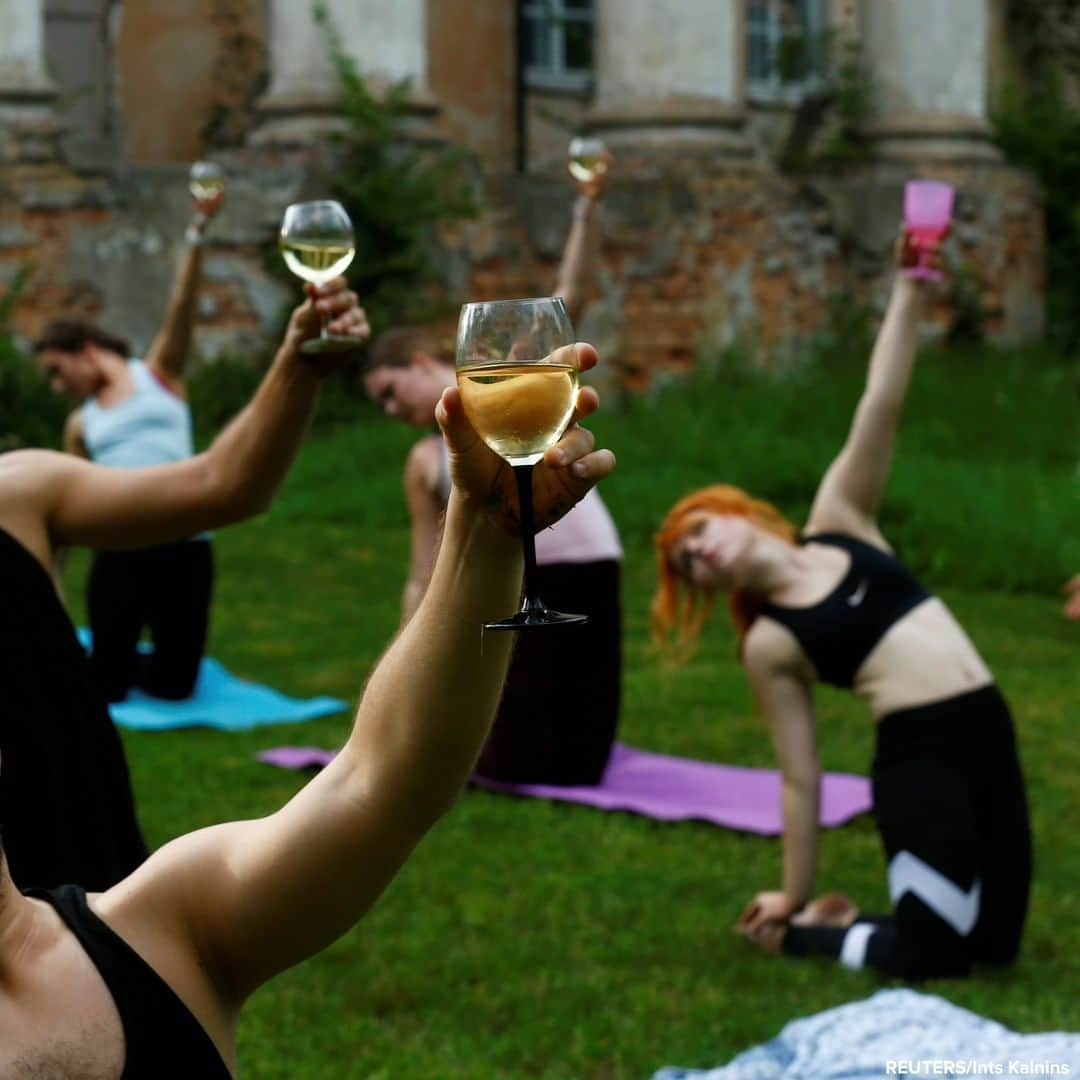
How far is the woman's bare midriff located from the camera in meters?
5.38

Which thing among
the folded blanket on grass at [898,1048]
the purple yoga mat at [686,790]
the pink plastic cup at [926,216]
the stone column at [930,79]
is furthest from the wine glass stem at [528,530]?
the stone column at [930,79]

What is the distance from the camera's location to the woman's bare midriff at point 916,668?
5375mm

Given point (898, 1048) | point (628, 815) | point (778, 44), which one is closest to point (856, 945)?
point (898, 1048)

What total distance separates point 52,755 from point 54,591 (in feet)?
0.95

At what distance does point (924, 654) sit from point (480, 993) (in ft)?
4.49

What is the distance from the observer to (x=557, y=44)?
2042 centimetres

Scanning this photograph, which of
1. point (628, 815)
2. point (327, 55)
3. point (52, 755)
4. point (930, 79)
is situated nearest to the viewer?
point (52, 755)

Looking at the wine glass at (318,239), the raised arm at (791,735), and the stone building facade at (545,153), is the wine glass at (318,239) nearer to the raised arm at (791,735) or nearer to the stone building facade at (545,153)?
the raised arm at (791,735)

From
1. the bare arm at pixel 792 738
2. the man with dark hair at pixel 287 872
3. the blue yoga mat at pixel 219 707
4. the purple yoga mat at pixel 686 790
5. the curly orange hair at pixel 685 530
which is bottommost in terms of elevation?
the blue yoga mat at pixel 219 707

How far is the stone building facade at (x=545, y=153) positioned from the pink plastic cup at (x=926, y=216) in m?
10.1

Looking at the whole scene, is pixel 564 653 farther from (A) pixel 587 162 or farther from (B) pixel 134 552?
(B) pixel 134 552

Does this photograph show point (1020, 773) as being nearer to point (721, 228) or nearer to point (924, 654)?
point (924, 654)

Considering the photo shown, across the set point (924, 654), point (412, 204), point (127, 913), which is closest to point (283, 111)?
point (412, 204)

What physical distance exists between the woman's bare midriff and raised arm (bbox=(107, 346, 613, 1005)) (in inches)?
131
